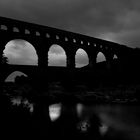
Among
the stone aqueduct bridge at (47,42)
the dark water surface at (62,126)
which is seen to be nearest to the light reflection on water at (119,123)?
the dark water surface at (62,126)

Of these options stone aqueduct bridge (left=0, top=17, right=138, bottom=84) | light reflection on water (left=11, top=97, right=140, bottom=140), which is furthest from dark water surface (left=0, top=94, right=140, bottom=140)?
stone aqueduct bridge (left=0, top=17, right=138, bottom=84)

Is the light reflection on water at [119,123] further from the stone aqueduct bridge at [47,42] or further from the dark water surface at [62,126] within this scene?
the stone aqueduct bridge at [47,42]

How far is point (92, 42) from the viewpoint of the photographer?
49.5 metres

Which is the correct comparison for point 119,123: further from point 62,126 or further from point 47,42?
point 47,42

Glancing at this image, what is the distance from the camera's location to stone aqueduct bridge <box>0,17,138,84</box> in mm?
34406

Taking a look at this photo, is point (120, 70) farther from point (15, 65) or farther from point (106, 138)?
point (106, 138)

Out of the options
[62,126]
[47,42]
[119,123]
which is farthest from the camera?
[47,42]

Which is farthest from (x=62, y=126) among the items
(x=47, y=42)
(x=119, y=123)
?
(x=47, y=42)

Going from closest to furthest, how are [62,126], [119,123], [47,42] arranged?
[62,126], [119,123], [47,42]

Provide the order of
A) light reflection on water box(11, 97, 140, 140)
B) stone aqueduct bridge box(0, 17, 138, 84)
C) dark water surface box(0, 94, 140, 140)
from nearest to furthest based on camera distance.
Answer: dark water surface box(0, 94, 140, 140) < light reflection on water box(11, 97, 140, 140) < stone aqueduct bridge box(0, 17, 138, 84)

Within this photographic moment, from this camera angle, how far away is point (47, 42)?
1551 inches

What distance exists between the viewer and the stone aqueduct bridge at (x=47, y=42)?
113ft

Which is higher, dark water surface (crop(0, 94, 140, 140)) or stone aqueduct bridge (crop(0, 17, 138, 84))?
stone aqueduct bridge (crop(0, 17, 138, 84))

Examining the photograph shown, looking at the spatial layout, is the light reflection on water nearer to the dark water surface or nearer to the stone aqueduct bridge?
the dark water surface
